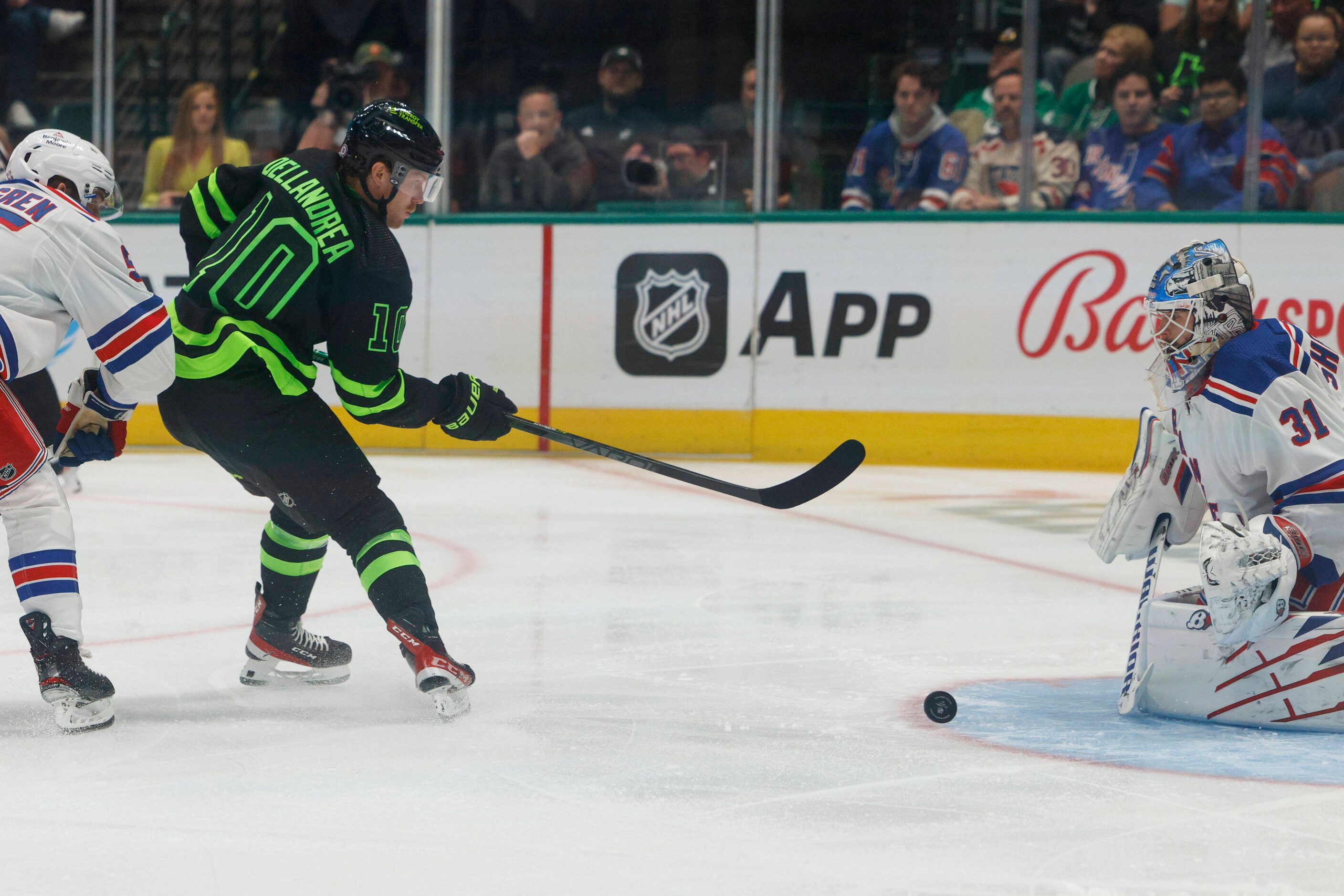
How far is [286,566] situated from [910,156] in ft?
15.8

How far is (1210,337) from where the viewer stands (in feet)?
8.39

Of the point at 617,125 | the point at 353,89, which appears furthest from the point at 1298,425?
the point at 353,89

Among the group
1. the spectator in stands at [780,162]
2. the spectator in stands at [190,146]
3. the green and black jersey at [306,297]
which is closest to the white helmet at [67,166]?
the green and black jersey at [306,297]

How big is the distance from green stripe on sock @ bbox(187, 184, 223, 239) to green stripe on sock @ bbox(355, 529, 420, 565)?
0.60 metres

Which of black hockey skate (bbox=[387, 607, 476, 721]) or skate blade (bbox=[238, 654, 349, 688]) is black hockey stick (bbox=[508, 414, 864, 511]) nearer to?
black hockey skate (bbox=[387, 607, 476, 721])

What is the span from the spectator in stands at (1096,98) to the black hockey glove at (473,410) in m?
4.73

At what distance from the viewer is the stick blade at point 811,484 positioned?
9.87 feet

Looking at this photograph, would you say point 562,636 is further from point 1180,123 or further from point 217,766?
point 1180,123

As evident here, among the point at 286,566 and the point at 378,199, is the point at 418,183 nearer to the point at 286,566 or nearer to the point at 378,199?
the point at 378,199

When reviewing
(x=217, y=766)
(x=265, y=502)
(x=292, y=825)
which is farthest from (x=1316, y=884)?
(x=265, y=502)

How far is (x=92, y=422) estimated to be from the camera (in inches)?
99.3

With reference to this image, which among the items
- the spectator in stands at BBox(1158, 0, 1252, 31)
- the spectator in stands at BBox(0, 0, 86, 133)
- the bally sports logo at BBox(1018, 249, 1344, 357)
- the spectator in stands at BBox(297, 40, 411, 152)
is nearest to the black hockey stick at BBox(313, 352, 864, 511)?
the bally sports logo at BBox(1018, 249, 1344, 357)

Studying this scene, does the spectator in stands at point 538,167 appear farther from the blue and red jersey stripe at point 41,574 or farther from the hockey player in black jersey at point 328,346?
the blue and red jersey stripe at point 41,574

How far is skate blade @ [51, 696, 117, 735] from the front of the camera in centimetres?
241
